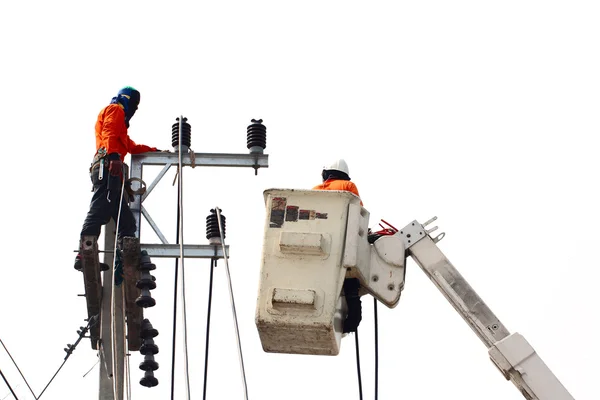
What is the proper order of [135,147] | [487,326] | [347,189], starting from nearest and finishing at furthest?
1. [487,326]
2. [347,189]
3. [135,147]

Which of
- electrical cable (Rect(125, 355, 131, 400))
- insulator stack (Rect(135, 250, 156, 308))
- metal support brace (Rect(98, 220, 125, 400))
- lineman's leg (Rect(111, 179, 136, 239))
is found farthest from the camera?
lineman's leg (Rect(111, 179, 136, 239))

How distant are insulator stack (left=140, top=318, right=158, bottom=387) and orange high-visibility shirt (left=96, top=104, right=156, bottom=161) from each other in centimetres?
170

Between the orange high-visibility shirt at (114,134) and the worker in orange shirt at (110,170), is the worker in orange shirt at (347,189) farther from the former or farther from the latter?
the orange high-visibility shirt at (114,134)

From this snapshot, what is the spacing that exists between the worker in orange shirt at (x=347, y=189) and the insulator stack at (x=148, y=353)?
94.6 inches

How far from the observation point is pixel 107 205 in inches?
565

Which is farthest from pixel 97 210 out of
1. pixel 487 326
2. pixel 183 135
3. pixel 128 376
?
pixel 487 326

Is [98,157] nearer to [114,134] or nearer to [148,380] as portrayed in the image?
[114,134]

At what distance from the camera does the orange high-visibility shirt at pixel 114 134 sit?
14703mm

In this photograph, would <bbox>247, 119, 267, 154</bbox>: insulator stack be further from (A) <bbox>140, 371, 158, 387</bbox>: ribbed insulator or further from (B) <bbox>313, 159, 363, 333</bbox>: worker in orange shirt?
(A) <bbox>140, 371, 158, 387</bbox>: ribbed insulator

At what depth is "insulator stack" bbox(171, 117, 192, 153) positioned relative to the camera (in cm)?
1477

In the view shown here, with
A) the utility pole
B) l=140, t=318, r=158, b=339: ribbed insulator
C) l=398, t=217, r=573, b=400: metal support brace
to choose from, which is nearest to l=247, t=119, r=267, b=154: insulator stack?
the utility pole

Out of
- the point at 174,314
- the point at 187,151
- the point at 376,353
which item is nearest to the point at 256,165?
the point at 187,151

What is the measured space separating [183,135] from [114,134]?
663 millimetres

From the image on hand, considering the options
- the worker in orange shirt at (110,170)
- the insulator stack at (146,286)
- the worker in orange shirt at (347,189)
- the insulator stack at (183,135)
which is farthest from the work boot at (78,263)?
the worker in orange shirt at (347,189)
